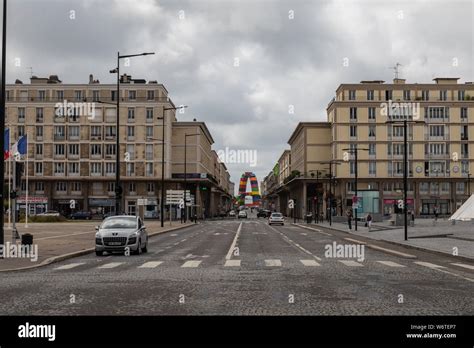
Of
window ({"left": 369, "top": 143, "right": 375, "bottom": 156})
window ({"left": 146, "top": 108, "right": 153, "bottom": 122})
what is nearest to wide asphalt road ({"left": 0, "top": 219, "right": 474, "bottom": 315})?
window ({"left": 146, "top": 108, "right": 153, "bottom": 122})

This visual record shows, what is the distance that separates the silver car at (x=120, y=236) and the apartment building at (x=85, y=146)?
7583 cm

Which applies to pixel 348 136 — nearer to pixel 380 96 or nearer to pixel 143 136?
pixel 380 96

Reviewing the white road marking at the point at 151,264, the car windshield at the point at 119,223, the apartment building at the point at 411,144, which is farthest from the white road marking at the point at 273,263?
the apartment building at the point at 411,144

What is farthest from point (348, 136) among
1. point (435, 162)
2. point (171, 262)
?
point (171, 262)

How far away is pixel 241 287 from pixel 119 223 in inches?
496

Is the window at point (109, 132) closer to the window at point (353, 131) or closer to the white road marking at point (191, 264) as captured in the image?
the window at point (353, 131)

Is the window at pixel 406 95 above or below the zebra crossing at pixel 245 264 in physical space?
above

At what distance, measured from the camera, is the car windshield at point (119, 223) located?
24.7 m

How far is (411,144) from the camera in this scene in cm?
10300

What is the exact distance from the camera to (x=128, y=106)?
4008 inches

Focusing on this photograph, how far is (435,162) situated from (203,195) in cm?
4747

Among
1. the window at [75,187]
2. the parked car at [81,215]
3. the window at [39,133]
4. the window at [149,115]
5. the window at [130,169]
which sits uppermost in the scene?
the window at [149,115]

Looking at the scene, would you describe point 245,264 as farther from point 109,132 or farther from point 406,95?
point 406,95

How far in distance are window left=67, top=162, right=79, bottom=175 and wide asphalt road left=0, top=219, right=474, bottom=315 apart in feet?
270
